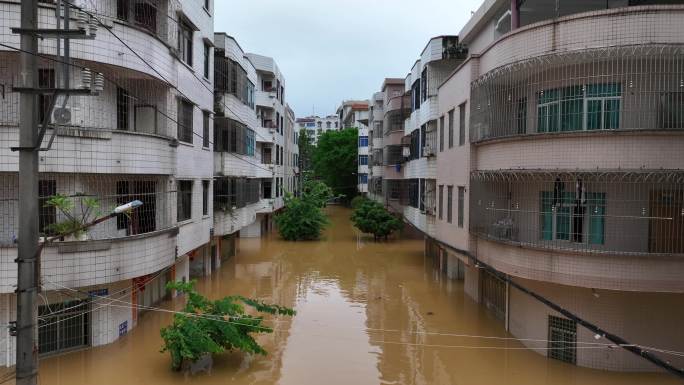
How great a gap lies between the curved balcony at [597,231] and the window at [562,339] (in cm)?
153

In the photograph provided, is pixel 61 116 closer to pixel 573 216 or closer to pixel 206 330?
pixel 206 330

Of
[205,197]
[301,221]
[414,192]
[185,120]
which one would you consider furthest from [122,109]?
[301,221]

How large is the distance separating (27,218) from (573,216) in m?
10.4

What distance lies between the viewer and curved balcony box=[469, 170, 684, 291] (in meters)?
10.5

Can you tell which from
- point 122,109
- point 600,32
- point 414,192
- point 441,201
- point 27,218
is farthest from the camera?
point 414,192

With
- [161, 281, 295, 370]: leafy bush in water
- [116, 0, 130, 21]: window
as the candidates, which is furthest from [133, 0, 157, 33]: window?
[161, 281, 295, 370]: leafy bush in water

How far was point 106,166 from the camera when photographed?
11883 millimetres

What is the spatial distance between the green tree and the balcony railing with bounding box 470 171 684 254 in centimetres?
4915

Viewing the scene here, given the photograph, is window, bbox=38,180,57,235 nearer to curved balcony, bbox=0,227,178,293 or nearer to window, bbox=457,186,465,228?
curved balcony, bbox=0,227,178,293

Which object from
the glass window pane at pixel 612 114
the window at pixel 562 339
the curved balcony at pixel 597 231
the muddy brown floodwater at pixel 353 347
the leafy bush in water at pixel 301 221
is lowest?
the muddy brown floodwater at pixel 353 347

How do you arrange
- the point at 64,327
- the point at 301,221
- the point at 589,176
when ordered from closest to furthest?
1. the point at 589,176
2. the point at 64,327
3. the point at 301,221

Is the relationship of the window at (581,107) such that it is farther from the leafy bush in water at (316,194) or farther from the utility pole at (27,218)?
the leafy bush in water at (316,194)

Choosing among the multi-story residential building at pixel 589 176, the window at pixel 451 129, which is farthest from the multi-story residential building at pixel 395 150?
the multi-story residential building at pixel 589 176

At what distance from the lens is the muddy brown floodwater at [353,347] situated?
11.4 meters
